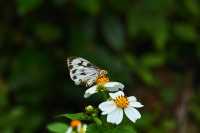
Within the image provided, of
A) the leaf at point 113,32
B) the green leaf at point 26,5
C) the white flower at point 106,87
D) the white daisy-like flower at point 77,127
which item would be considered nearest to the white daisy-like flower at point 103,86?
the white flower at point 106,87

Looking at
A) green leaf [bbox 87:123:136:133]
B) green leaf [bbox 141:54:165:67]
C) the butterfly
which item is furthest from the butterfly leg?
green leaf [bbox 141:54:165:67]

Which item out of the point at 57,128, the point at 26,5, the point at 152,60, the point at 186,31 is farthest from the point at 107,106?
the point at 186,31

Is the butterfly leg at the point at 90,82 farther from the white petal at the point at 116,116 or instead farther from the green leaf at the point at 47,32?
the green leaf at the point at 47,32

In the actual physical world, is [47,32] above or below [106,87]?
below

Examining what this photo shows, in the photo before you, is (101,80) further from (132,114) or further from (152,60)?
(152,60)

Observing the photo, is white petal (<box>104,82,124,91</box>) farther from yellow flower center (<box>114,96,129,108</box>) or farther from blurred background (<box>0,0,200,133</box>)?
blurred background (<box>0,0,200,133</box>)

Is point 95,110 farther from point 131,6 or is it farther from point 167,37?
point 167,37
